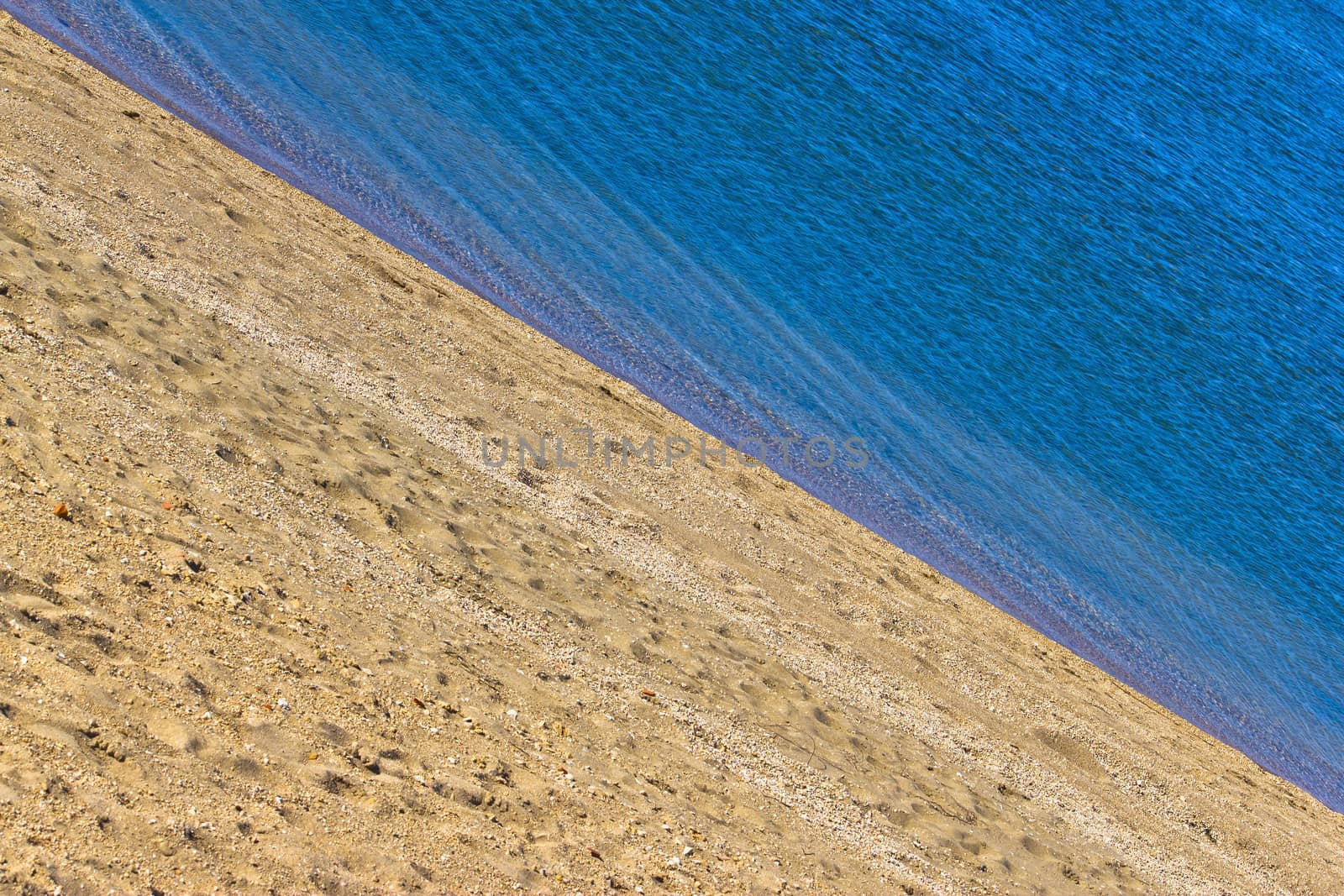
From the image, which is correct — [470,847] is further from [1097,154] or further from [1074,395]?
[1097,154]

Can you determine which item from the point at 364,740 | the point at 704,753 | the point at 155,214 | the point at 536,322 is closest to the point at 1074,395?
the point at 536,322

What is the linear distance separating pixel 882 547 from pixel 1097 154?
17.6 metres

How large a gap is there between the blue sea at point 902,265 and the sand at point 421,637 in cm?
177

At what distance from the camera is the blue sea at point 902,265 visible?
17.0 meters

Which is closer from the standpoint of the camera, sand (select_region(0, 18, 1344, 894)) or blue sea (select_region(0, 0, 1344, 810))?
sand (select_region(0, 18, 1344, 894))

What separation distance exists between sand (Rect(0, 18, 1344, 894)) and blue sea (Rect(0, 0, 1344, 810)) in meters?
1.77

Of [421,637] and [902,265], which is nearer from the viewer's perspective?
[421,637]

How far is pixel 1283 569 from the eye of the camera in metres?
19.4

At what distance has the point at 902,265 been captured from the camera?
859 inches

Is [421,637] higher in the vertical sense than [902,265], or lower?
lower

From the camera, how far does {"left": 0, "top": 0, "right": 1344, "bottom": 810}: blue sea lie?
17.0m

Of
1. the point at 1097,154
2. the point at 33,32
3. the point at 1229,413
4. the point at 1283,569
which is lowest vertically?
the point at 33,32

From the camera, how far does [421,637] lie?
329 inches

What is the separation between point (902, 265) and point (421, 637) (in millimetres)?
15598
